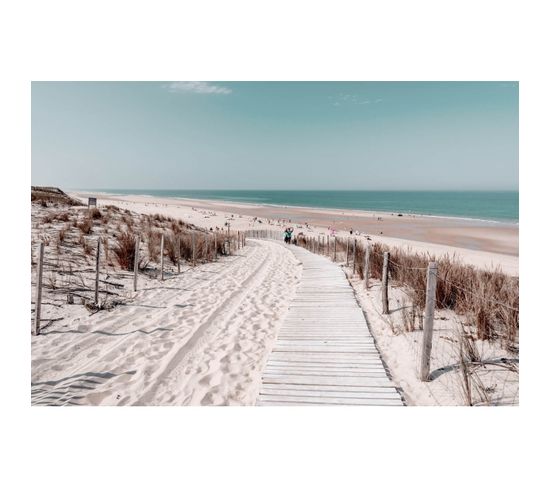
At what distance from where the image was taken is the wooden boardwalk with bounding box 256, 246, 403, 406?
3385 millimetres

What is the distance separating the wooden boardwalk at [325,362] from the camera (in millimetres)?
3385

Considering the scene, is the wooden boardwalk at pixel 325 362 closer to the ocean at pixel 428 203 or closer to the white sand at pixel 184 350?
the white sand at pixel 184 350

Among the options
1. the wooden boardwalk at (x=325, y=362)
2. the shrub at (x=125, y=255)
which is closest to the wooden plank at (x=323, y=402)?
the wooden boardwalk at (x=325, y=362)

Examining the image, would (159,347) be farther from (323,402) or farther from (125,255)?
(125,255)

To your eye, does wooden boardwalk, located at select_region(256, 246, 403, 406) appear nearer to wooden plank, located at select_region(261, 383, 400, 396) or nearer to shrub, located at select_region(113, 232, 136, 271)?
wooden plank, located at select_region(261, 383, 400, 396)

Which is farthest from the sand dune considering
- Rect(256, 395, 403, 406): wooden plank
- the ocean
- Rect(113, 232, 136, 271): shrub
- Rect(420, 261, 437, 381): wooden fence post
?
the ocean

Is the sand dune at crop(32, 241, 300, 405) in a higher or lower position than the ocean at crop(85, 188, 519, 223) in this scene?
lower

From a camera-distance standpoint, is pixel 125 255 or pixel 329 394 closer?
pixel 329 394

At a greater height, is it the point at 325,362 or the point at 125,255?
the point at 125,255

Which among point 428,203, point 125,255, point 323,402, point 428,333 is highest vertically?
point 428,203

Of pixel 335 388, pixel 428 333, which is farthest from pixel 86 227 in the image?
pixel 428 333

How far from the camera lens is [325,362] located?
13.4ft

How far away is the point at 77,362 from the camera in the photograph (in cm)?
402
